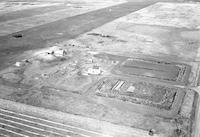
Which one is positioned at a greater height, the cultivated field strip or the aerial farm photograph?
the aerial farm photograph

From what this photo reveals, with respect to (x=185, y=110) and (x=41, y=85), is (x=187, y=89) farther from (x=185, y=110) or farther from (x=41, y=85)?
(x=41, y=85)

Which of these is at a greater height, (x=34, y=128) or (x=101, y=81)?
(x=101, y=81)

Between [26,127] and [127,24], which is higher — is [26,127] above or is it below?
below

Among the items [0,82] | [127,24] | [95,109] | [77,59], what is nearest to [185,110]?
[95,109]

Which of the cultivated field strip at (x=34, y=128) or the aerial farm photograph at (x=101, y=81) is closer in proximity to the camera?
the cultivated field strip at (x=34, y=128)

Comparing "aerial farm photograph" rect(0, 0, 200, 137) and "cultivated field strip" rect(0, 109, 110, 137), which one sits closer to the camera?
"cultivated field strip" rect(0, 109, 110, 137)
